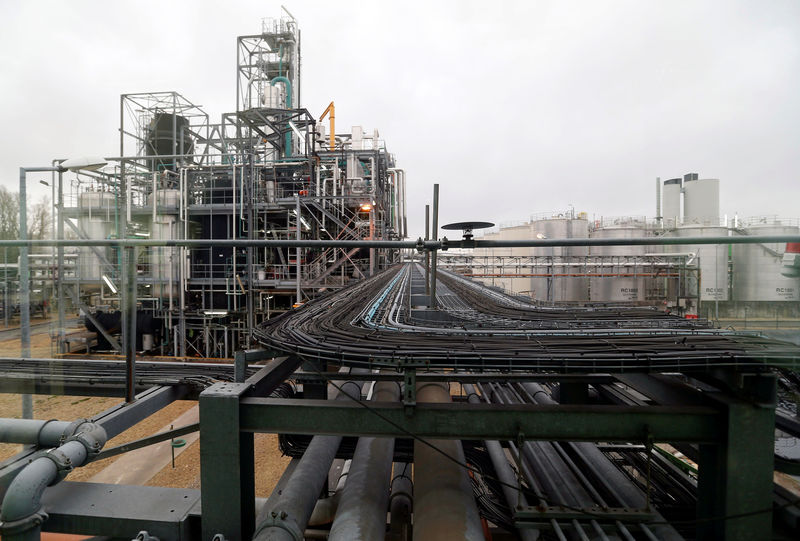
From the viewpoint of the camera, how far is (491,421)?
6.70 ft

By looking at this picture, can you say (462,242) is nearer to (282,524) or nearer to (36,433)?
(282,524)

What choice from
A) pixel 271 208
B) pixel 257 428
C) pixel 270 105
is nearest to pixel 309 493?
pixel 257 428

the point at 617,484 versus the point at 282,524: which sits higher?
the point at 282,524

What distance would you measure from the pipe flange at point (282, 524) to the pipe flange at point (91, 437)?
1.37m

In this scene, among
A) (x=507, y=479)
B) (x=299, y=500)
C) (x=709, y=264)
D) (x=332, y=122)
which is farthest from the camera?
(x=332, y=122)

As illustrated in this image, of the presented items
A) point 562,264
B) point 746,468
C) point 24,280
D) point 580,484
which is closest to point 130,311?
point 24,280

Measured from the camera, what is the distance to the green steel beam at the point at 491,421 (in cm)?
199

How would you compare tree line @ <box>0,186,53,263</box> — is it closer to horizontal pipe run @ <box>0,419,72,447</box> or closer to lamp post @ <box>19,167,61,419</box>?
lamp post @ <box>19,167,61,419</box>

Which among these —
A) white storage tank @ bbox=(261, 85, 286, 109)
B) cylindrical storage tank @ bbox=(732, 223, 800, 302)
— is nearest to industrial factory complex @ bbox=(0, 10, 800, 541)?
cylindrical storage tank @ bbox=(732, 223, 800, 302)

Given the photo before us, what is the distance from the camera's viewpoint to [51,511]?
2.26 metres

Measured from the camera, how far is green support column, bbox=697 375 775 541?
1946 mm

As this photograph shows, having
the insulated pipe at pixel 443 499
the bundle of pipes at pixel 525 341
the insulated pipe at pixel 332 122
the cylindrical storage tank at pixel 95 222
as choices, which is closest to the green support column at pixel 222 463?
the bundle of pipes at pixel 525 341

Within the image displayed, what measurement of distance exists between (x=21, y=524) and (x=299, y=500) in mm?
1635

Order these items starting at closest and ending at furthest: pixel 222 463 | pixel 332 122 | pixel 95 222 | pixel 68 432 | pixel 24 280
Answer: pixel 222 463 → pixel 68 432 → pixel 24 280 → pixel 95 222 → pixel 332 122
